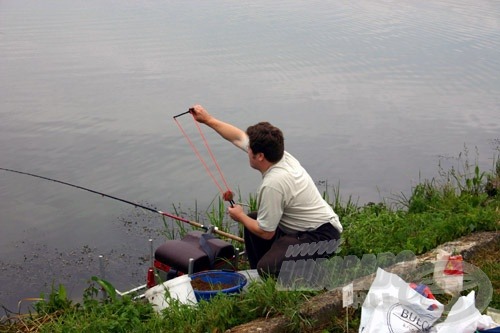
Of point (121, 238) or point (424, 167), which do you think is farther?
point (424, 167)

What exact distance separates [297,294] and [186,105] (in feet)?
22.0

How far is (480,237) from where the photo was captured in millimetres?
4773

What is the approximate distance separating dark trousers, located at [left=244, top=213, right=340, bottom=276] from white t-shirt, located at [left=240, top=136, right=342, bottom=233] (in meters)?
0.04

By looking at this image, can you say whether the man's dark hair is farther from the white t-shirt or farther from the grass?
the grass

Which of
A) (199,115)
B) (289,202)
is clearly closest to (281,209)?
(289,202)

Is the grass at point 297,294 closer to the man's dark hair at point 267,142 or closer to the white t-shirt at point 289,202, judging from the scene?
the white t-shirt at point 289,202

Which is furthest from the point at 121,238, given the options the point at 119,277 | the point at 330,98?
the point at 330,98

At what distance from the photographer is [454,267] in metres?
4.19

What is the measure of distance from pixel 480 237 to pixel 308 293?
4.45ft

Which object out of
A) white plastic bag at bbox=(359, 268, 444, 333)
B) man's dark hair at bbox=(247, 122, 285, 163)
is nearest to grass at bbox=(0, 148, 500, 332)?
white plastic bag at bbox=(359, 268, 444, 333)

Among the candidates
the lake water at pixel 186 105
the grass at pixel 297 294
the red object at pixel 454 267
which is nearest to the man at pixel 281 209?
the grass at pixel 297 294

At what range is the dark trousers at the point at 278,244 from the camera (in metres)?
4.43

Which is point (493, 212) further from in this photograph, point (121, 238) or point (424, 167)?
point (424, 167)

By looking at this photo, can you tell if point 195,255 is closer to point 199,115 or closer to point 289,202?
point 289,202
